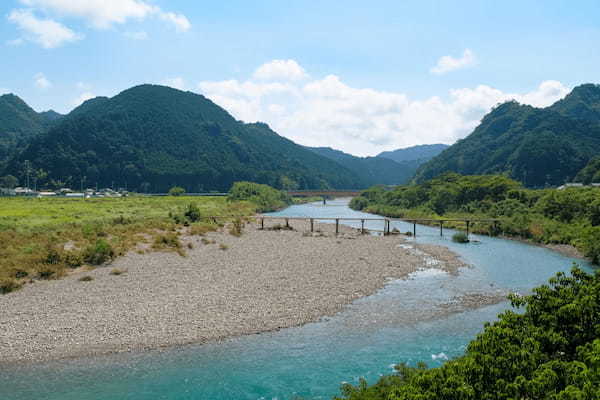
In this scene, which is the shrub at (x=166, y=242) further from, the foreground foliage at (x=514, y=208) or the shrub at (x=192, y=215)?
the foreground foliage at (x=514, y=208)

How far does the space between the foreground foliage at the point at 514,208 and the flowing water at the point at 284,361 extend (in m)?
29.3

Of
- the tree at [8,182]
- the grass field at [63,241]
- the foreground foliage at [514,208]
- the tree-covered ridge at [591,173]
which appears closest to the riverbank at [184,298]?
the grass field at [63,241]

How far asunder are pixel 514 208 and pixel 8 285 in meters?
76.5

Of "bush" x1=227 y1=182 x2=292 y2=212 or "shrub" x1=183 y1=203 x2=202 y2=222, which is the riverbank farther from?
"bush" x1=227 y1=182 x2=292 y2=212

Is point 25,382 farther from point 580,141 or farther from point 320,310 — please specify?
point 580,141

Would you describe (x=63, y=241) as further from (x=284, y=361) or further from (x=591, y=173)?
(x=591, y=173)

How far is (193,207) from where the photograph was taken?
70250 millimetres

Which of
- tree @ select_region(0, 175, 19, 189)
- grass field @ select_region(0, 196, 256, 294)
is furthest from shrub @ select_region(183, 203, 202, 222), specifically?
tree @ select_region(0, 175, 19, 189)

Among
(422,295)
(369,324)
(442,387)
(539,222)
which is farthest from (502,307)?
(539,222)

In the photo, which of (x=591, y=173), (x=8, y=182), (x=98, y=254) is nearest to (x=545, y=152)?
(x=591, y=173)

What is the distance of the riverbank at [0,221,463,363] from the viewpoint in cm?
2112

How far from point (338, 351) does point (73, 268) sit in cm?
2334

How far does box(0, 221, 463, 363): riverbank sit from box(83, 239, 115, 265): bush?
1.32m

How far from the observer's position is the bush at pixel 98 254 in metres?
34.7
